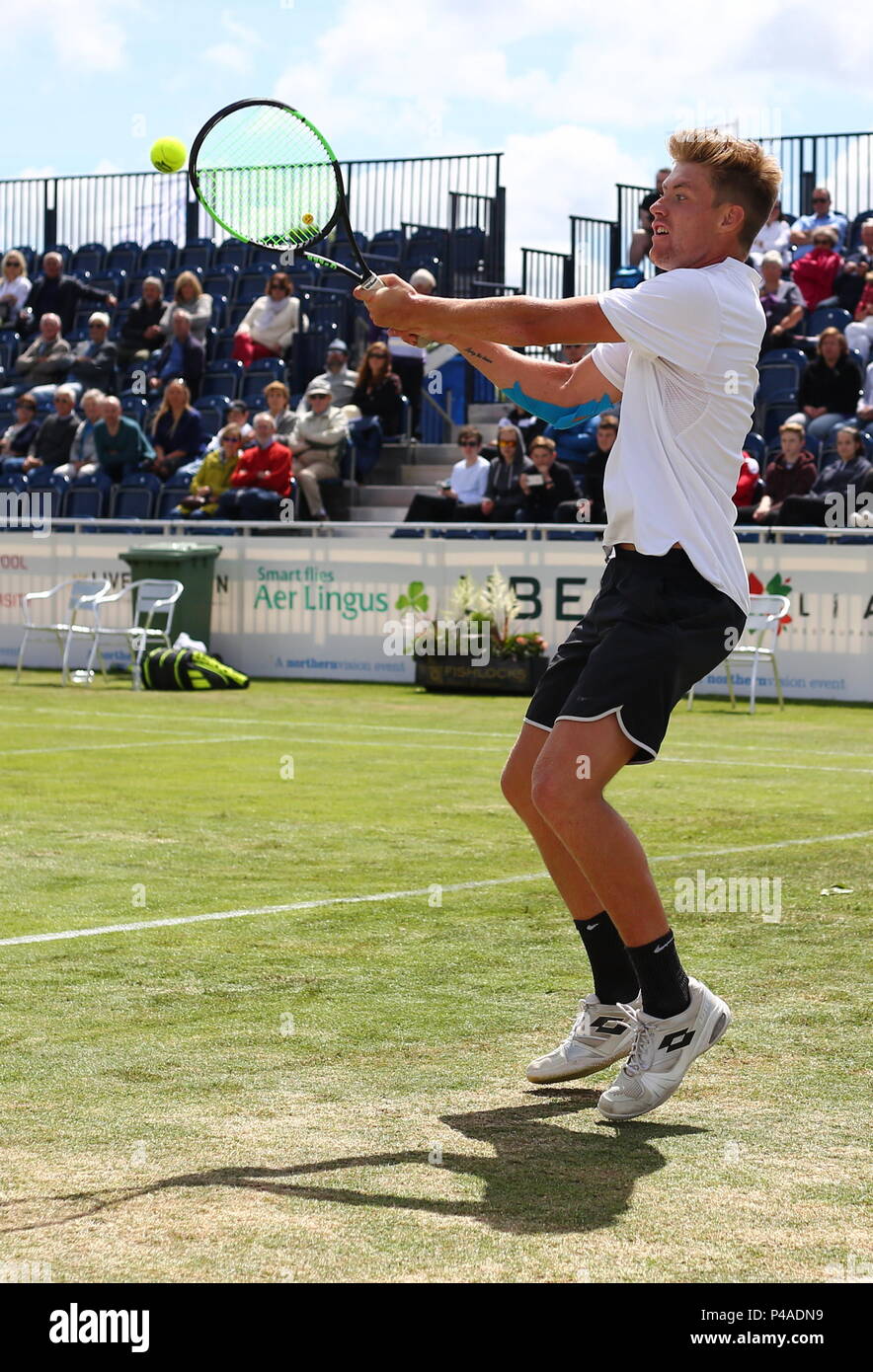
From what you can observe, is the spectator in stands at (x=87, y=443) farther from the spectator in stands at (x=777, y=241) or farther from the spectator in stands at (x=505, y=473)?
the spectator in stands at (x=777, y=241)

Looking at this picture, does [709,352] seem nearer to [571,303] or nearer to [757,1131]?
[571,303]

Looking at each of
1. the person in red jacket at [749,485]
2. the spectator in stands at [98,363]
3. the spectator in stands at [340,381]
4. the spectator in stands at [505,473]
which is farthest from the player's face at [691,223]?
the spectator in stands at [98,363]

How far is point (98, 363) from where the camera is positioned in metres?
27.4

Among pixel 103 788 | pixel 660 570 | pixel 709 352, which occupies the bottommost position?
pixel 103 788

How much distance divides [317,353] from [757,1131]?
71.8ft

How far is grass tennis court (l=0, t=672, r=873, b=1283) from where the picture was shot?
363 centimetres

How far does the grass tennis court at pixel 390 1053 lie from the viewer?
3627 millimetres

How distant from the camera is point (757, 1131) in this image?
4.43 m

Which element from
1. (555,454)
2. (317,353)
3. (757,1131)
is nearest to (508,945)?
(757,1131)

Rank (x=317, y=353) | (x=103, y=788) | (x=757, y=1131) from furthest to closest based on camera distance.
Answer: (x=317, y=353) < (x=103, y=788) < (x=757, y=1131)

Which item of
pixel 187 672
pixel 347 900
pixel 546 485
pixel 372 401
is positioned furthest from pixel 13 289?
pixel 347 900

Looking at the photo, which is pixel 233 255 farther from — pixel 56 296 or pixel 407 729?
pixel 407 729
